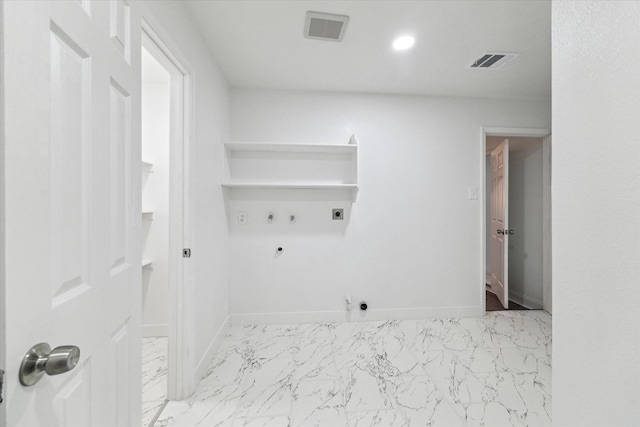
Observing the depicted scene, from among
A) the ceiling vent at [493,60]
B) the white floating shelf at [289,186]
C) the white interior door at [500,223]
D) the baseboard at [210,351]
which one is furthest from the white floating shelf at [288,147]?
the white interior door at [500,223]

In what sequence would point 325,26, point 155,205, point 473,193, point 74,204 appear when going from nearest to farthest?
point 74,204 → point 325,26 → point 155,205 → point 473,193

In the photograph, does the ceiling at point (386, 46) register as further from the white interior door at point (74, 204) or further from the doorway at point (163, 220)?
the white interior door at point (74, 204)

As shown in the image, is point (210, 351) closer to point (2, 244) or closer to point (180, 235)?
point (180, 235)

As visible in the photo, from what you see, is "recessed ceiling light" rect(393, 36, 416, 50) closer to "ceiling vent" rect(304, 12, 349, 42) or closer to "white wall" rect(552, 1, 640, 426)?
"ceiling vent" rect(304, 12, 349, 42)

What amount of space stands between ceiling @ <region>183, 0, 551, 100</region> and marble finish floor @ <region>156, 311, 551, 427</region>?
7.92ft

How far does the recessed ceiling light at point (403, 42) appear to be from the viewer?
6.50 ft

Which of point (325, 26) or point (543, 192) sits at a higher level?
point (325, 26)

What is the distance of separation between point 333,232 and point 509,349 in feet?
6.03

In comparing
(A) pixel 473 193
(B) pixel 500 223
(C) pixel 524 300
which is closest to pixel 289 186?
(A) pixel 473 193

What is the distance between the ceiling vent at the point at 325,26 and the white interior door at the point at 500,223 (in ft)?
8.20

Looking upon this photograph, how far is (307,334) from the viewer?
2590 millimetres

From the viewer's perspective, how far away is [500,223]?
3.55 m

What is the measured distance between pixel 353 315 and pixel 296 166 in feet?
5.49

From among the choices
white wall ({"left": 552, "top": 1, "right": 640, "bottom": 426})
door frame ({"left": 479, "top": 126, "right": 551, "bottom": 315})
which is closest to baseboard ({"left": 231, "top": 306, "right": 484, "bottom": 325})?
door frame ({"left": 479, "top": 126, "right": 551, "bottom": 315})
